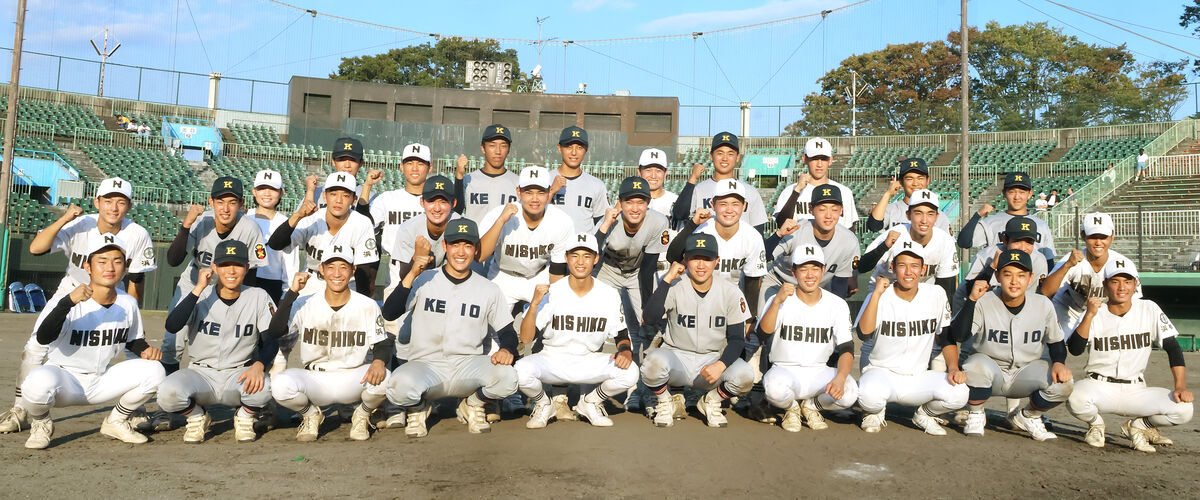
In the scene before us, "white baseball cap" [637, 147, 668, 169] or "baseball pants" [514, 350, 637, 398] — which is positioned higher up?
"white baseball cap" [637, 147, 668, 169]

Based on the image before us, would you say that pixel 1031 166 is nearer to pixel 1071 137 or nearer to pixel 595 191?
pixel 1071 137

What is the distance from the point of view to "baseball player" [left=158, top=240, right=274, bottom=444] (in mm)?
6570

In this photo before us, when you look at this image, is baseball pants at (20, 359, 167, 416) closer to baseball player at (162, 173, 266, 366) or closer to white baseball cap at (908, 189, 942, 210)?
baseball player at (162, 173, 266, 366)

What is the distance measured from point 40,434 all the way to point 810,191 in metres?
7.61

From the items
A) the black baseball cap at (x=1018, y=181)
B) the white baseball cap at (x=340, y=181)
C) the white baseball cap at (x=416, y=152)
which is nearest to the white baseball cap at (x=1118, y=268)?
the black baseball cap at (x=1018, y=181)

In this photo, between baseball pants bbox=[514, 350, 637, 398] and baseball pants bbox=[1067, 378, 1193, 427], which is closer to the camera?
baseball pants bbox=[1067, 378, 1193, 427]

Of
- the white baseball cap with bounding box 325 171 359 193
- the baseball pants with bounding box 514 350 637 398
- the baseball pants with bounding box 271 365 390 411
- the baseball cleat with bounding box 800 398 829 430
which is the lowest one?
the baseball cleat with bounding box 800 398 829 430

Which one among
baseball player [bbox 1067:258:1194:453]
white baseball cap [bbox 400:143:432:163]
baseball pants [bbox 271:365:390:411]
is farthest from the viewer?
white baseball cap [bbox 400:143:432:163]

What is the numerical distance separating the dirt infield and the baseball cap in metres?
2.09

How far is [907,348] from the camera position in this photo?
765 cm

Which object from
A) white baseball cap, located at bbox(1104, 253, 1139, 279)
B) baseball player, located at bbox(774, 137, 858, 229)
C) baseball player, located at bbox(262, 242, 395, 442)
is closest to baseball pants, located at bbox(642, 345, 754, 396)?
baseball player, located at bbox(774, 137, 858, 229)

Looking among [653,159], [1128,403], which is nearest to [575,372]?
[653,159]

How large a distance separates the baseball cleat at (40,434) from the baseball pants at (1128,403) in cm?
832

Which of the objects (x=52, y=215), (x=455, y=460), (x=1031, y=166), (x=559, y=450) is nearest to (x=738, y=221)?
(x=559, y=450)
